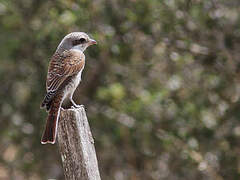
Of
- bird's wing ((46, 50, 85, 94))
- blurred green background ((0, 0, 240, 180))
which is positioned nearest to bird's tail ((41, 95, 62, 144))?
bird's wing ((46, 50, 85, 94))

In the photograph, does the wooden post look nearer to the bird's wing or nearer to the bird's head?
the bird's wing

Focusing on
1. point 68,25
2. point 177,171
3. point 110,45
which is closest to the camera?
point 68,25

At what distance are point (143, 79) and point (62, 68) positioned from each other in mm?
A: 3136

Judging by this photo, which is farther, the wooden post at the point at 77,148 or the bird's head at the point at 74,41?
the bird's head at the point at 74,41

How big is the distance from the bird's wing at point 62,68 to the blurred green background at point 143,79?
1262 millimetres

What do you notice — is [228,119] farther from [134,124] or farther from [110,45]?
[110,45]

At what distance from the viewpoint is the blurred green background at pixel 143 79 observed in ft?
20.7

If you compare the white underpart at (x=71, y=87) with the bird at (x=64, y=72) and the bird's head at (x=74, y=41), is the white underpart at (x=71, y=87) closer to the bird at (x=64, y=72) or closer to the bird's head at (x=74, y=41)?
the bird at (x=64, y=72)

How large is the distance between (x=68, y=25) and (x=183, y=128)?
1934 mm

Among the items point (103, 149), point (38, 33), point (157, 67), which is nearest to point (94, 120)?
point (103, 149)

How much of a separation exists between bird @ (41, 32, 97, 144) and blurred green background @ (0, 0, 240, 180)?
1037 millimetres

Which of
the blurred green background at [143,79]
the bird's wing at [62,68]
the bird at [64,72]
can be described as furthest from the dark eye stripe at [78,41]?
the blurred green background at [143,79]

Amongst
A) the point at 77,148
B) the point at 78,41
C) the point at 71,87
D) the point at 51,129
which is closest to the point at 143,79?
the point at 78,41

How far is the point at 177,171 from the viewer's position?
705 cm
